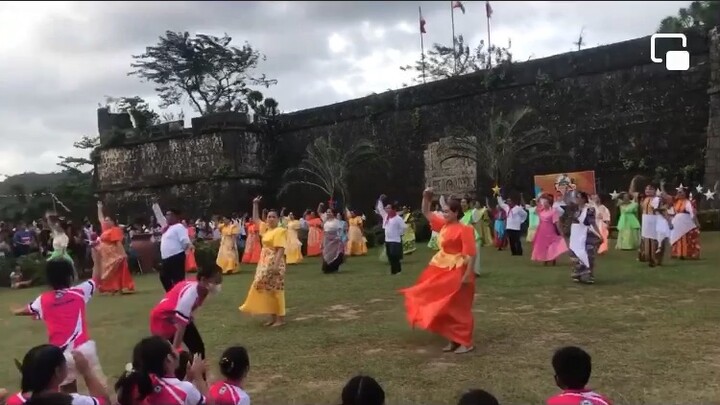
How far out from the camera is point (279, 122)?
28.0 meters

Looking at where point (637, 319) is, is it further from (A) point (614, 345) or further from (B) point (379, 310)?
(B) point (379, 310)

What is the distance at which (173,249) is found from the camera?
8562 millimetres

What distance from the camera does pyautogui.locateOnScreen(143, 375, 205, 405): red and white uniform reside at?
10.5 ft

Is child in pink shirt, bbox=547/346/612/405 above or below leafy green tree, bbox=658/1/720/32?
below

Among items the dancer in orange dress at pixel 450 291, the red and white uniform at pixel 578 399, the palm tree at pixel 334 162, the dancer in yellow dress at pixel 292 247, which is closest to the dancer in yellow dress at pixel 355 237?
the dancer in yellow dress at pixel 292 247

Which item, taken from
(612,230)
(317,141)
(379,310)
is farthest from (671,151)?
(379,310)

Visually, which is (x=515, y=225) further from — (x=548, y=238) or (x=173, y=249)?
(x=173, y=249)

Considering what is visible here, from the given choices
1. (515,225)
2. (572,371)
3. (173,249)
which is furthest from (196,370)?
(515,225)

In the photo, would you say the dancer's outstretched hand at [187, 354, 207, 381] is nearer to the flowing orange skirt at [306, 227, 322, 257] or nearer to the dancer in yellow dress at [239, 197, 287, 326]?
the dancer in yellow dress at [239, 197, 287, 326]

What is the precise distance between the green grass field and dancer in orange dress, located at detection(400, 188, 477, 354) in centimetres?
23

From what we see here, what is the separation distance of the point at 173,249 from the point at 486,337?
3796mm

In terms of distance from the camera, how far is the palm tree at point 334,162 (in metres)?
25.6

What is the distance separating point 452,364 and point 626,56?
16585 millimetres

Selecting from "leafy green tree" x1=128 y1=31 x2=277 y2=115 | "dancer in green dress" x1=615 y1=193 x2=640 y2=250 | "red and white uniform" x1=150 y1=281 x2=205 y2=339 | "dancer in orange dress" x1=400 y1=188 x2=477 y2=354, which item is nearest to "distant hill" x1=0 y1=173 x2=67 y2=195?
"leafy green tree" x1=128 y1=31 x2=277 y2=115
